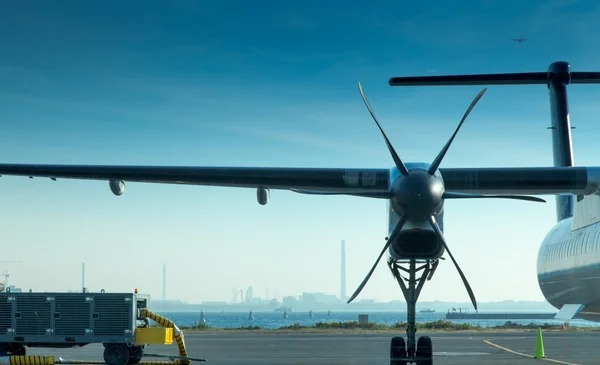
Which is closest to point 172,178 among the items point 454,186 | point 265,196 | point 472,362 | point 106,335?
point 265,196

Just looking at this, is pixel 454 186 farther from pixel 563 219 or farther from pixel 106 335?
pixel 106 335

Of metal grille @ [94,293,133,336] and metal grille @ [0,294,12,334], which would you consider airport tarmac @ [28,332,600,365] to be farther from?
metal grille @ [0,294,12,334]

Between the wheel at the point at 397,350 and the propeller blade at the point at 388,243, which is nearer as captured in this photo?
the propeller blade at the point at 388,243

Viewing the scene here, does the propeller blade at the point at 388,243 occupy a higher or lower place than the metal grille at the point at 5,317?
higher

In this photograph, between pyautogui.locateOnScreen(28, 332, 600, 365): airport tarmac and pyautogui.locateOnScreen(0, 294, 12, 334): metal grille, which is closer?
pyautogui.locateOnScreen(0, 294, 12, 334): metal grille

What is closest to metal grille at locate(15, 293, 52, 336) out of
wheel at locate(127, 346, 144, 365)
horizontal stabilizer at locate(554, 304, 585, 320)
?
wheel at locate(127, 346, 144, 365)

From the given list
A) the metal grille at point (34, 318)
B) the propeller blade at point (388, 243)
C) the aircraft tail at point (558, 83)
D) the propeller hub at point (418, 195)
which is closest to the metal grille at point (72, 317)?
the metal grille at point (34, 318)

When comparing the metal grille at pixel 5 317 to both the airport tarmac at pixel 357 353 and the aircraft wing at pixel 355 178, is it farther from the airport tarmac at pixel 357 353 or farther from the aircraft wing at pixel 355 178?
the aircraft wing at pixel 355 178
